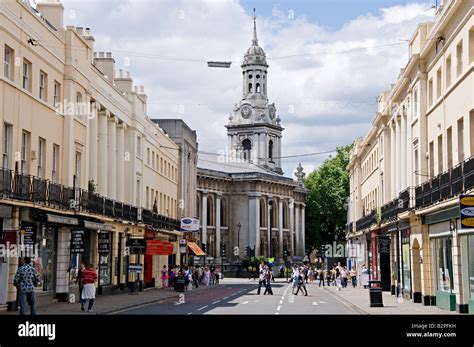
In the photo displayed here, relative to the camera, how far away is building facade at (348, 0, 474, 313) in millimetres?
26828

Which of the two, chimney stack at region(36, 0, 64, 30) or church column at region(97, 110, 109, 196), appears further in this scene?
church column at region(97, 110, 109, 196)

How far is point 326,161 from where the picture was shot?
124250mm

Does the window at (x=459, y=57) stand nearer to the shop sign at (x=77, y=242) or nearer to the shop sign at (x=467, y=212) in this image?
the shop sign at (x=467, y=212)

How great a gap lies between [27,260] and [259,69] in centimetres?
12694

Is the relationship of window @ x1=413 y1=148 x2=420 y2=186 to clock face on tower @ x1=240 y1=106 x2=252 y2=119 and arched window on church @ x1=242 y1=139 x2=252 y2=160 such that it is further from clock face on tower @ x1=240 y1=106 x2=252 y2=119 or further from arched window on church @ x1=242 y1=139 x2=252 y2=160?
arched window on church @ x1=242 y1=139 x2=252 y2=160

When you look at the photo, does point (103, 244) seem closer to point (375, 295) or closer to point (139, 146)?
point (375, 295)

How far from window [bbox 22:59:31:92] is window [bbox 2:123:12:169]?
2.53 m

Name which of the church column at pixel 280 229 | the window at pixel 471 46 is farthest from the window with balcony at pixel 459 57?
the church column at pixel 280 229

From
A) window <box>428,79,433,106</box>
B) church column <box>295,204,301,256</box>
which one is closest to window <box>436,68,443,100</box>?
window <box>428,79,433,106</box>

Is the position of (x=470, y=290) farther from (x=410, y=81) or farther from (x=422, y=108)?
Answer: (x=410, y=81)

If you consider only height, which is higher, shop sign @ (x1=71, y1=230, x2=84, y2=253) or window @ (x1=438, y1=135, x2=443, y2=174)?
window @ (x1=438, y1=135, x2=443, y2=174)

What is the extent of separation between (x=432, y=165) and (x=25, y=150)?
56.4 ft

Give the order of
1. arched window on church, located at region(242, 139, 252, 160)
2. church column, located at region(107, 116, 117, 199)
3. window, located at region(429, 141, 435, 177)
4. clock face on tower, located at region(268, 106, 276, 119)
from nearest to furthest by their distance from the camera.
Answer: window, located at region(429, 141, 435, 177)
church column, located at region(107, 116, 117, 199)
arched window on church, located at region(242, 139, 252, 160)
clock face on tower, located at region(268, 106, 276, 119)
